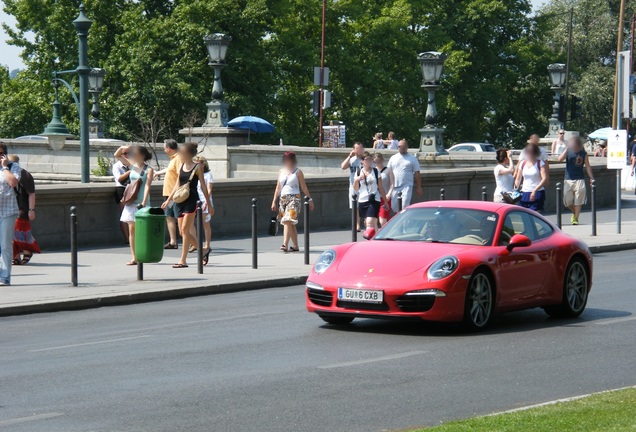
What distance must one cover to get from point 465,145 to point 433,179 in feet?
116

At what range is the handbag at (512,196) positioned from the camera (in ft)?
71.4

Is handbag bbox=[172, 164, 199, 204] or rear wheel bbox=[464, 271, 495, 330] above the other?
handbag bbox=[172, 164, 199, 204]

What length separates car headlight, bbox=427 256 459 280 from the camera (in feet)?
41.0

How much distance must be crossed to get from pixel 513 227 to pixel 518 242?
0.54 m

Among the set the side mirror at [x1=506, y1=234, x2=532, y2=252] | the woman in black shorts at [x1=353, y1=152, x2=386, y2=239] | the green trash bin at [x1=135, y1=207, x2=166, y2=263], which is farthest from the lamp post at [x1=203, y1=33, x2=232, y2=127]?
the side mirror at [x1=506, y1=234, x2=532, y2=252]

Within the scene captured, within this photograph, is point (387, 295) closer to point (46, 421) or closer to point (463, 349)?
point (463, 349)

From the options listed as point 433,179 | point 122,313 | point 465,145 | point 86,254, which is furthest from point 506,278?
point 465,145

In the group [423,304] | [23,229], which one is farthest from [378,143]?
[423,304]

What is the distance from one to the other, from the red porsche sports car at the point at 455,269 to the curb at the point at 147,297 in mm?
3521

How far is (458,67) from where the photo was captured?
70000mm

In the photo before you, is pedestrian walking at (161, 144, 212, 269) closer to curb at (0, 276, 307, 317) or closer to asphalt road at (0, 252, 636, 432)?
curb at (0, 276, 307, 317)

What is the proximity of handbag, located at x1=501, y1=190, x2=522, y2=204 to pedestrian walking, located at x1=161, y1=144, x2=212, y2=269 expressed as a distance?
5169 mm

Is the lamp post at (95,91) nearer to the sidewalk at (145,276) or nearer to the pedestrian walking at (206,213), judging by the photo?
the sidewalk at (145,276)

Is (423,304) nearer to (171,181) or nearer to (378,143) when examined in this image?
(171,181)
